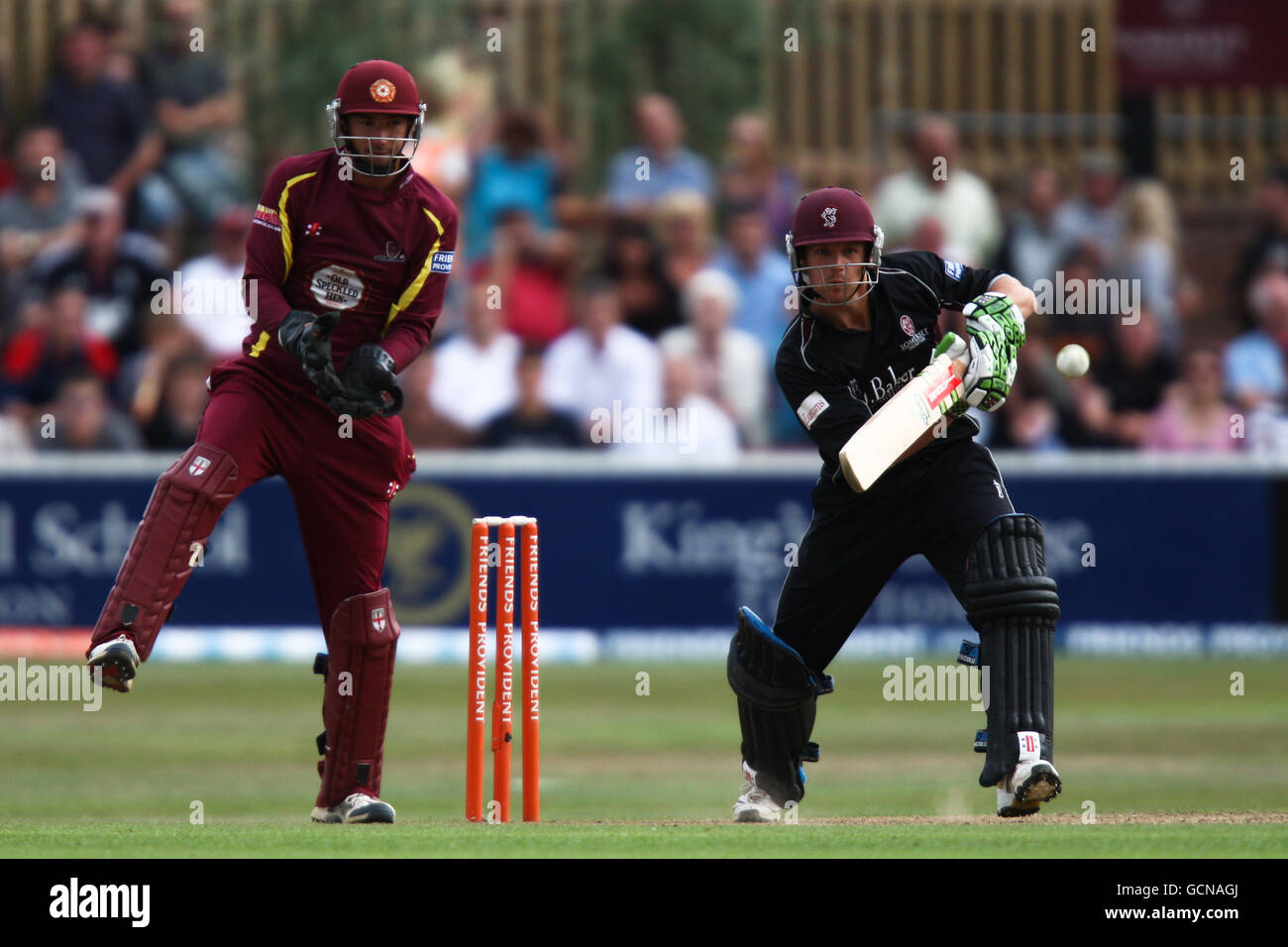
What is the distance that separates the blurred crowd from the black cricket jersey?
7.46 metres

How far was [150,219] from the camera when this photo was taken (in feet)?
53.2

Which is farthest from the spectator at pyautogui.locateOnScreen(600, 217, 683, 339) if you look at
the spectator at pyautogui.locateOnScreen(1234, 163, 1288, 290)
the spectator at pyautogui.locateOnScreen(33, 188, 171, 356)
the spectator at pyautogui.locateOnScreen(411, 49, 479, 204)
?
the spectator at pyautogui.locateOnScreen(1234, 163, 1288, 290)

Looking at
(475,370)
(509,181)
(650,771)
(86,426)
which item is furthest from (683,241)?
(650,771)

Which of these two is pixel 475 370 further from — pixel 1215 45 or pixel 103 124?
Answer: pixel 1215 45

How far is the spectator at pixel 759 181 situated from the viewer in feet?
53.8

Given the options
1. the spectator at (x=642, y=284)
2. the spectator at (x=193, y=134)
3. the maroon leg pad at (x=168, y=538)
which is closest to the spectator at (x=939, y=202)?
the spectator at (x=642, y=284)

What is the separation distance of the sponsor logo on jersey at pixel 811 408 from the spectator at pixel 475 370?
26.0 ft

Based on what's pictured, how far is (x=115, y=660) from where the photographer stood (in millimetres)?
7035

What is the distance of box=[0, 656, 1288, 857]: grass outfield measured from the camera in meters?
6.92

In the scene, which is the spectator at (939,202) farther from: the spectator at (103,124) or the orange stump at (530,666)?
the orange stump at (530,666)

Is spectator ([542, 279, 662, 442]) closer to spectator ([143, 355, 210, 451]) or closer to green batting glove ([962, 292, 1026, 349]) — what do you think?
spectator ([143, 355, 210, 451])

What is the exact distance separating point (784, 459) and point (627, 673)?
182 cm
